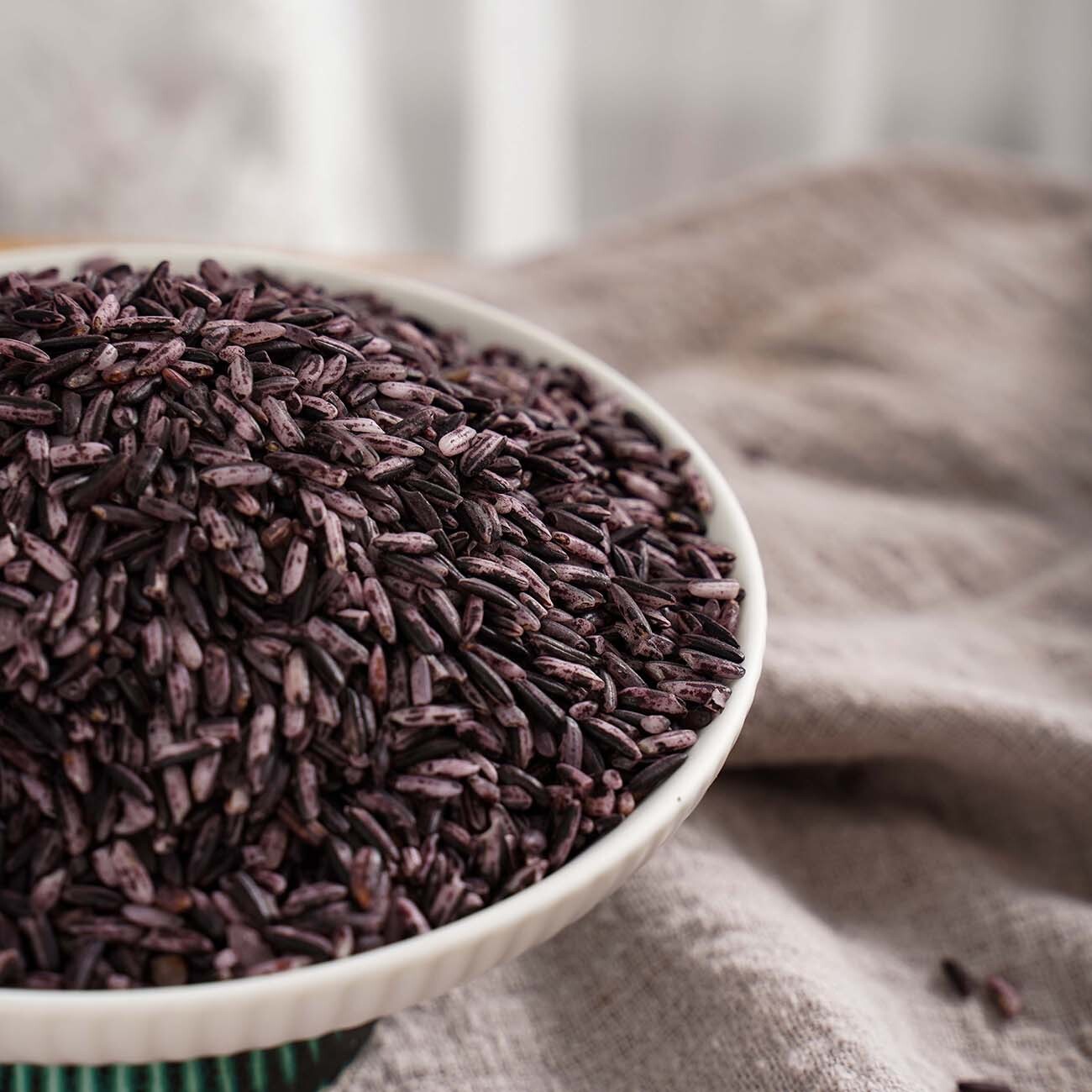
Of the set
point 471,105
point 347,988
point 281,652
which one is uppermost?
point 281,652

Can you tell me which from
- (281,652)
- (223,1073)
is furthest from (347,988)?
(223,1073)

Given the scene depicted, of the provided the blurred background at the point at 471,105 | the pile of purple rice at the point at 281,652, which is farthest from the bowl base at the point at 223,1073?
the blurred background at the point at 471,105

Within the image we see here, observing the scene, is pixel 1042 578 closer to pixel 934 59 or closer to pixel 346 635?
pixel 346 635

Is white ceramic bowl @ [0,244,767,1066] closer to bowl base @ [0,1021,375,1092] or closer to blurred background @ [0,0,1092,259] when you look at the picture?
bowl base @ [0,1021,375,1092]

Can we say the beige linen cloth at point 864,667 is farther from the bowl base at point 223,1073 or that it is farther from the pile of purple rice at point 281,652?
the pile of purple rice at point 281,652

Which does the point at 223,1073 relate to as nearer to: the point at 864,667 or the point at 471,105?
the point at 864,667

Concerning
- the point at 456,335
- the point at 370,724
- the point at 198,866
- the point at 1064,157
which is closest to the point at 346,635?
the point at 370,724
